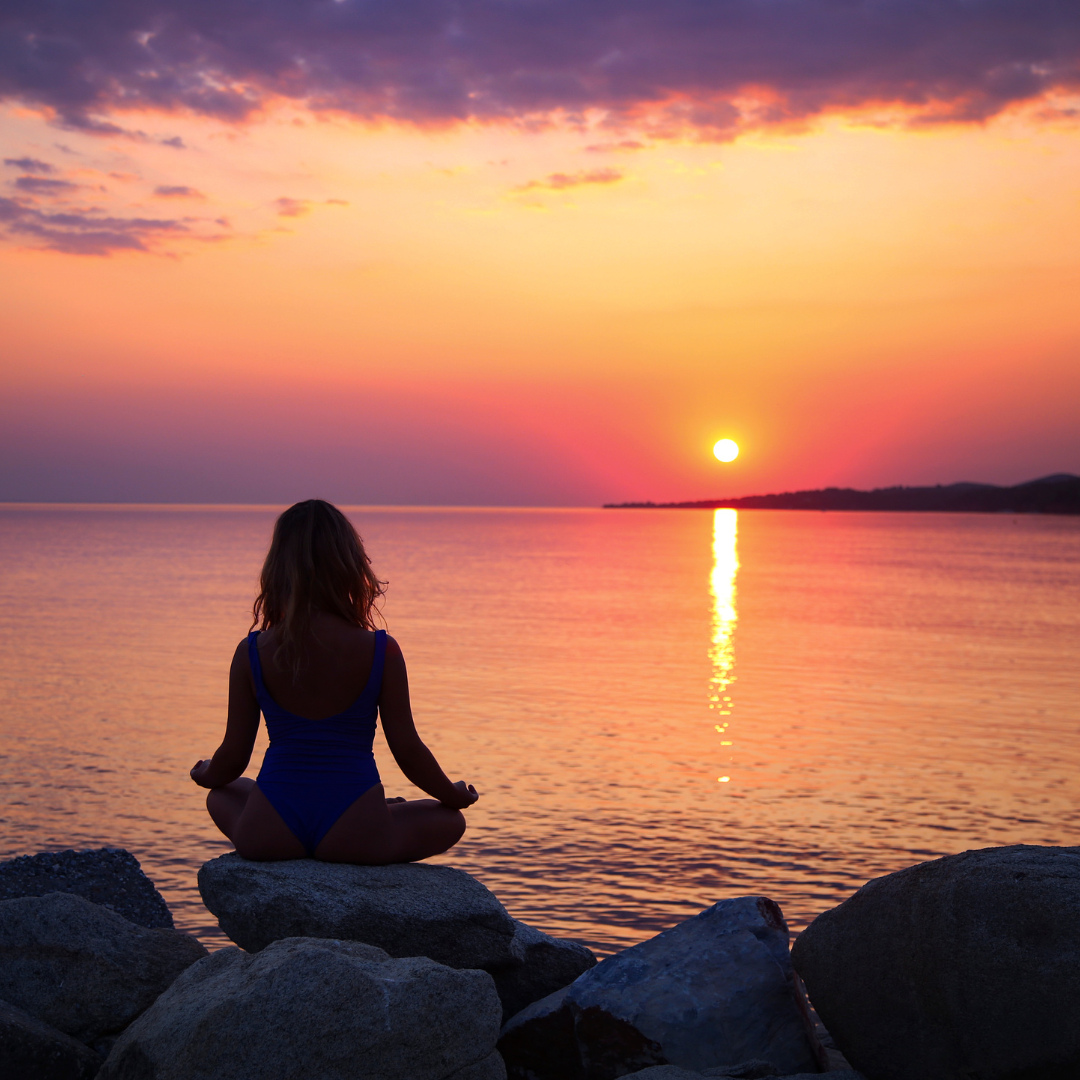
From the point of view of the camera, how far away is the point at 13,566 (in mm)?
68000

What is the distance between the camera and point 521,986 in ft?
21.0

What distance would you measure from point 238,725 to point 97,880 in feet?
9.46

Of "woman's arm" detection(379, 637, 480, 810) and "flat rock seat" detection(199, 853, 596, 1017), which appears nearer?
"flat rock seat" detection(199, 853, 596, 1017)

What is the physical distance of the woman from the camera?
554cm

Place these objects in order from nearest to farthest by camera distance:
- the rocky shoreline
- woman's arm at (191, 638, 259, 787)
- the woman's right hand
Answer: the rocky shoreline → woman's arm at (191, 638, 259, 787) → the woman's right hand

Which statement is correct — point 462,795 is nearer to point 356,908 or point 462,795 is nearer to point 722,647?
point 356,908

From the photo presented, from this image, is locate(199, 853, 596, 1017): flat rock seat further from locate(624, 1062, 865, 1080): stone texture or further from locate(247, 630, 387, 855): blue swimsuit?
locate(624, 1062, 865, 1080): stone texture

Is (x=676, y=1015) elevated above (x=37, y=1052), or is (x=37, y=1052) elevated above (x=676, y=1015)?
(x=37, y=1052)

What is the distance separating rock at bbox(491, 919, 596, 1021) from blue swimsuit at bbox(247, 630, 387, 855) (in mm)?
1332

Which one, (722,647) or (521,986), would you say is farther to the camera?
(722,647)

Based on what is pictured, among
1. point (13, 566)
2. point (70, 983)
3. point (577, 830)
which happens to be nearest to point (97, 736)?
point (577, 830)

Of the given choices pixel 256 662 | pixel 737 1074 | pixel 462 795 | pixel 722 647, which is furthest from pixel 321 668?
pixel 722 647

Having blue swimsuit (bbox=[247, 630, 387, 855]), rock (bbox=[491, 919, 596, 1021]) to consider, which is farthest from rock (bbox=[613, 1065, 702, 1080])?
blue swimsuit (bbox=[247, 630, 387, 855])

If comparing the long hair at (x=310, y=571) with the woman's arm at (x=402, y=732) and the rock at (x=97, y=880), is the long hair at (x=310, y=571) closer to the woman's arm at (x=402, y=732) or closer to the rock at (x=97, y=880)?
the woman's arm at (x=402, y=732)
